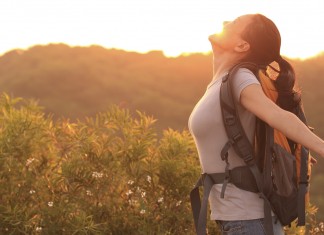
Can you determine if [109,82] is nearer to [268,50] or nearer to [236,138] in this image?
[268,50]

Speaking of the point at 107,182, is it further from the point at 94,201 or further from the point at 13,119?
the point at 13,119

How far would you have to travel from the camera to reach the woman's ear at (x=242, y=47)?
2.76m

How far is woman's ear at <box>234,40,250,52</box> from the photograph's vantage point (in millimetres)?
2762

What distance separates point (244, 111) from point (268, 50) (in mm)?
300

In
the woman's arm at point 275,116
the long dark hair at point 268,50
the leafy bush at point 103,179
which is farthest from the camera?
the leafy bush at point 103,179

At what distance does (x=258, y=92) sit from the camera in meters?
2.47

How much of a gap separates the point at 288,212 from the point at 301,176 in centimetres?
16

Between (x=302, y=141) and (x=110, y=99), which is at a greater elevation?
(x=302, y=141)

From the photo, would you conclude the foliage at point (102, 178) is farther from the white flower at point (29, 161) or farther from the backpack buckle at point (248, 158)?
the backpack buckle at point (248, 158)

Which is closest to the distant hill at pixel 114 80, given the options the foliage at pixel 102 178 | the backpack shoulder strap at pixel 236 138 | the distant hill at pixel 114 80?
the distant hill at pixel 114 80

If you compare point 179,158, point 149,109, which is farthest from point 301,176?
point 149,109

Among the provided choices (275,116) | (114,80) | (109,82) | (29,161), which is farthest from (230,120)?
(114,80)

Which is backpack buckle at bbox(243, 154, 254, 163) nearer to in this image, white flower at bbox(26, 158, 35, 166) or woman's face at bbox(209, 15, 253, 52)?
woman's face at bbox(209, 15, 253, 52)

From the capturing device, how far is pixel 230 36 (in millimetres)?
2807
